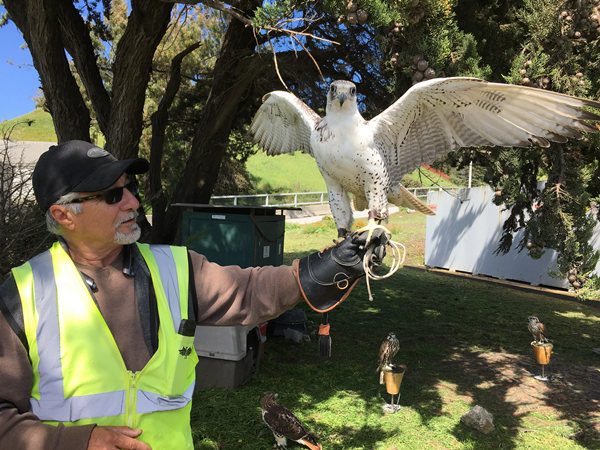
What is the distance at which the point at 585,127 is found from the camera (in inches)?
72.2

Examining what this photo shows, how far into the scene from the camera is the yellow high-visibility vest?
49.1 inches

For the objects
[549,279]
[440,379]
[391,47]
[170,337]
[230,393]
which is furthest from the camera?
[549,279]

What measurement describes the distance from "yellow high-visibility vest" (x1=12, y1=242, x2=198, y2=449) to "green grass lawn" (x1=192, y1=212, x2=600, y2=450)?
2411mm

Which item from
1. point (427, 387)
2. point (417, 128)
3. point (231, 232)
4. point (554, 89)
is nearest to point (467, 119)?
point (417, 128)

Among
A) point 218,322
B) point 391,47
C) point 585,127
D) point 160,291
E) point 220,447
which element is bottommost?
point 220,447

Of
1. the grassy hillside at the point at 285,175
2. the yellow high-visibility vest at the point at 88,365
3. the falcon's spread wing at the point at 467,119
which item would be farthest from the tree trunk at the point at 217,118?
the grassy hillside at the point at 285,175

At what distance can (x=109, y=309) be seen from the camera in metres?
1.42

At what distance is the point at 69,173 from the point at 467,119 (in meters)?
1.86

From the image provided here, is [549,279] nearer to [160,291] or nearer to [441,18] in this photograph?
[441,18]

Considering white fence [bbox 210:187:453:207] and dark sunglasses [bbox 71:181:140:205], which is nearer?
dark sunglasses [bbox 71:181:140:205]

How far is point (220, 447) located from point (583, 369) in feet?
14.2

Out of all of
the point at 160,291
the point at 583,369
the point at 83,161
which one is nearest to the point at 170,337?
the point at 160,291

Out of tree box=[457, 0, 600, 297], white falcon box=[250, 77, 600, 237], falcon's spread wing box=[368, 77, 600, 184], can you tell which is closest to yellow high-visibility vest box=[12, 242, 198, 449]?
white falcon box=[250, 77, 600, 237]

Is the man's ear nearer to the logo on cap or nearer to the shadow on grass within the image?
the logo on cap
